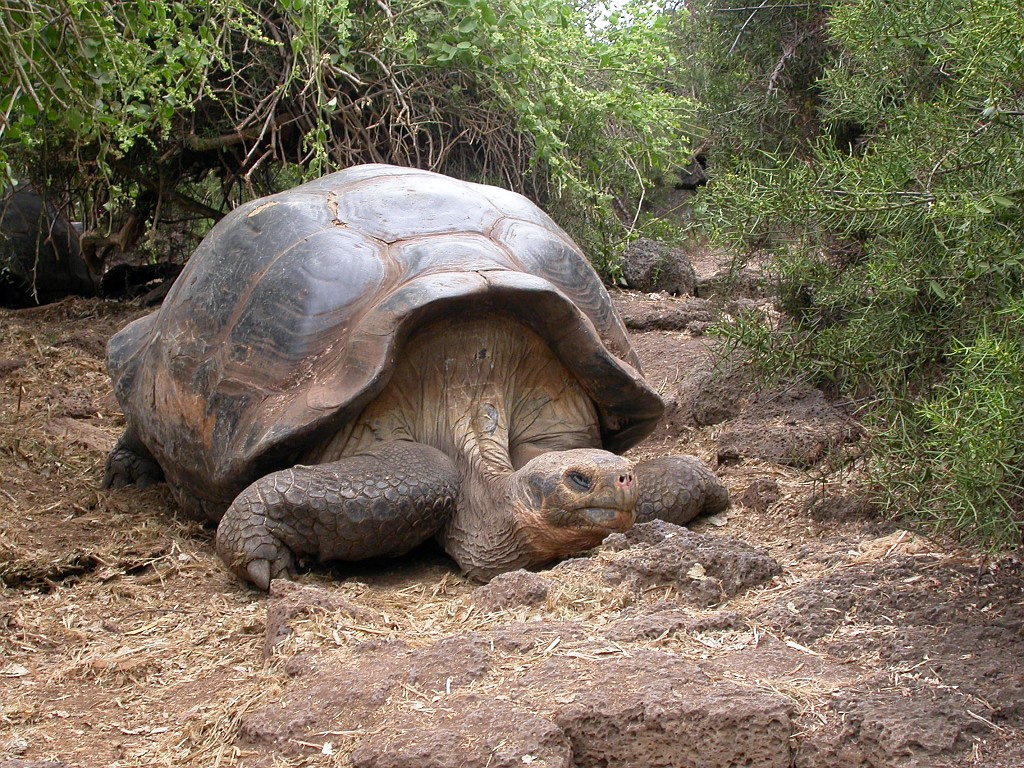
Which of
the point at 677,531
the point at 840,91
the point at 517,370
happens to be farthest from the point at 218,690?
the point at 840,91

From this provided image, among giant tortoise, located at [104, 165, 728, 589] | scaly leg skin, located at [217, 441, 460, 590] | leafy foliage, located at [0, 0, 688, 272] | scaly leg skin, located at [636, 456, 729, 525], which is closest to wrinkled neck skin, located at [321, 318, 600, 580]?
giant tortoise, located at [104, 165, 728, 589]

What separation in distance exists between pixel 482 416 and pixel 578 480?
0.51 meters

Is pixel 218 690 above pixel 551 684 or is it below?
below

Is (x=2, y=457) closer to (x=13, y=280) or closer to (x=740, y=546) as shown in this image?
(x=740, y=546)

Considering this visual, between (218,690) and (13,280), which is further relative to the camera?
(13,280)

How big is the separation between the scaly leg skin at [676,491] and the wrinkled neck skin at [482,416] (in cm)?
27

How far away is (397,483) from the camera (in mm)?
3021

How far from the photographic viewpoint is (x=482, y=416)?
3.29m

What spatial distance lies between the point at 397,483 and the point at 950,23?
1.70 metres

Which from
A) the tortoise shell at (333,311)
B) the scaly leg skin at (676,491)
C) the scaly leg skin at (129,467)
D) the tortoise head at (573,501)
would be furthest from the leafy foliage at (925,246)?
the scaly leg skin at (129,467)

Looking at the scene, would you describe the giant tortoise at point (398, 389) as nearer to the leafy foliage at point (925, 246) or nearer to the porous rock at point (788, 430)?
the porous rock at point (788, 430)

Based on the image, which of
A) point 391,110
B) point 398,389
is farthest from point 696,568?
point 391,110

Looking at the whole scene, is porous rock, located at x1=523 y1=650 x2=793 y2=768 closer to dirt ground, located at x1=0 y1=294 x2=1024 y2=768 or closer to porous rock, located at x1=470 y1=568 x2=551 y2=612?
dirt ground, located at x1=0 y1=294 x2=1024 y2=768

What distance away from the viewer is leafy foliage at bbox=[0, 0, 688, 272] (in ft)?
17.1
